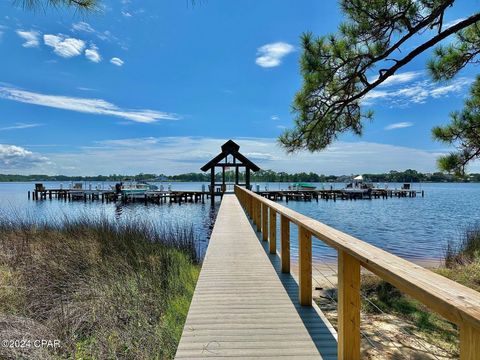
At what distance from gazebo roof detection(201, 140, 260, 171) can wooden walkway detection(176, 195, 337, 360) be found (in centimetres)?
2061

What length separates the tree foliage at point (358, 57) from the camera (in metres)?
5.96

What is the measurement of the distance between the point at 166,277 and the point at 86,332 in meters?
1.87

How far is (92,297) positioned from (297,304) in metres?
3.09

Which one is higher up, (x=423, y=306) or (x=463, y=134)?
(x=463, y=134)

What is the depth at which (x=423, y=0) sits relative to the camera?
233 inches

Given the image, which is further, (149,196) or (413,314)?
(149,196)

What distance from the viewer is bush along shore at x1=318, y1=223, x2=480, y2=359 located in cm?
402

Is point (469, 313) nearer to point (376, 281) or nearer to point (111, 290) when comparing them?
point (111, 290)

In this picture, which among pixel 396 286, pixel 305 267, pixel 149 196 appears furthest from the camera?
pixel 149 196

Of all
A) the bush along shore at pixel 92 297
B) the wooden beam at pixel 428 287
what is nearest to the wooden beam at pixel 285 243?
the bush along shore at pixel 92 297

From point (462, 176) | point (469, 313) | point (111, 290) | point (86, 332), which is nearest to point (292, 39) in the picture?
point (462, 176)

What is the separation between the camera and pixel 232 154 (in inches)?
1022

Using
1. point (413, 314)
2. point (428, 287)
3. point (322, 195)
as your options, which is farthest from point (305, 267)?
point (322, 195)

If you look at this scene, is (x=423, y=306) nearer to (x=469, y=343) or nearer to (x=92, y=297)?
(x=92, y=297)
